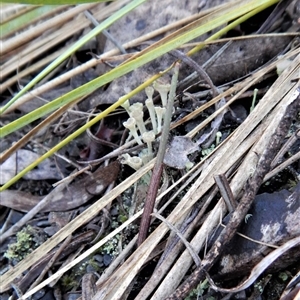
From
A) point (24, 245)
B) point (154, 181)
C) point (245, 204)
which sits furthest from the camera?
point (24, 245)

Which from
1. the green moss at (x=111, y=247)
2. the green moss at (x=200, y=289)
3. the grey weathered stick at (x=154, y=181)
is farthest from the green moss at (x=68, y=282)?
the green moss at (x=200, y=289)

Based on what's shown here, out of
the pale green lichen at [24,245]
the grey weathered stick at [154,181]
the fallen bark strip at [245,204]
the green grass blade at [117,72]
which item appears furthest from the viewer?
the pale green lichen at [24,245]

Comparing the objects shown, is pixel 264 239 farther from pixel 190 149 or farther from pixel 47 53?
pixel 47 53

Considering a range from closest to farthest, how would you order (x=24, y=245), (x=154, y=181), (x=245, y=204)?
1. (x=245, y=204)
2. (x=154, y=181)
3. (x=24, y=245)

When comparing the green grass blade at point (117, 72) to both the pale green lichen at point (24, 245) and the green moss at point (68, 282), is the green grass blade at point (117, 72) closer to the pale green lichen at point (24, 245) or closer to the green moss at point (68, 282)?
the pale green lichen at point (24, 245)

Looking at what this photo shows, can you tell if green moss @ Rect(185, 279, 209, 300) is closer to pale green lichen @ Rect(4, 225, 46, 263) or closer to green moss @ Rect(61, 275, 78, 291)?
green moss @ Rect(61, 275, 78, 291)

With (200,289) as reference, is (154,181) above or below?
above

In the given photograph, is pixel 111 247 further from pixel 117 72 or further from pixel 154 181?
pixel 117 72

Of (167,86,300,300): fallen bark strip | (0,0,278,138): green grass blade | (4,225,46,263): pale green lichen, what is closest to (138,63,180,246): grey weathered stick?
(0,0,278,138): green grass blade

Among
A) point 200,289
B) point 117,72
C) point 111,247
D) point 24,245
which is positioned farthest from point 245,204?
point 24,245
